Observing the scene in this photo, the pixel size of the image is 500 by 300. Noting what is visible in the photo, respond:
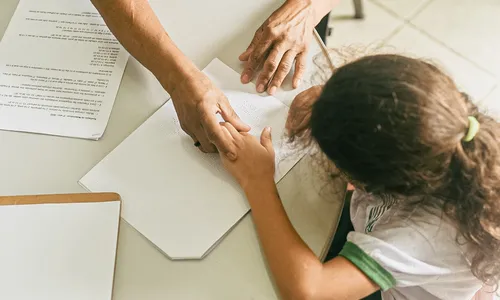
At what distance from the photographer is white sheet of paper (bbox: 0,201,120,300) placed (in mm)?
701

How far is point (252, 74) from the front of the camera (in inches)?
35.0

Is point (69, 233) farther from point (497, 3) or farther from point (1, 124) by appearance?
point (497, 3)

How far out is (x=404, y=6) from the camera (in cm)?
182

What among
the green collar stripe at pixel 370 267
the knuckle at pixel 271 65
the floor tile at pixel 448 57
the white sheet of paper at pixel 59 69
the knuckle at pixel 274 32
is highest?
the white sheet of paper at pixel 59 69

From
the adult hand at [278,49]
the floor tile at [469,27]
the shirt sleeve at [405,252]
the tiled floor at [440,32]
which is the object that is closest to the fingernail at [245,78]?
the adult hand at [278,49]

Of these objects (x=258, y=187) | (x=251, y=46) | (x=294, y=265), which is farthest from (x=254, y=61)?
(x=294, y=265)

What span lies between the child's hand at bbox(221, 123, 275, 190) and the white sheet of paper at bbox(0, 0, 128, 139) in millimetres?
222

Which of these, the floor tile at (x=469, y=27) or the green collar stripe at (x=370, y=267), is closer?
the green collar stripe at (x=370, y=267)

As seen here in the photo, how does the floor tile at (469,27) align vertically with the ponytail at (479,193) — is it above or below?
below

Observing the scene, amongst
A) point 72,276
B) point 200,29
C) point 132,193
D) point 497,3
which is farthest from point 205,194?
point 497,3

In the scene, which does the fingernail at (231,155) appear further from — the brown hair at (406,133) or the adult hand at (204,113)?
the brown hair at (406,133)

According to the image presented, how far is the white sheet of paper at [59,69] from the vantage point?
0.85 metres

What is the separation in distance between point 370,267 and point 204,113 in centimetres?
34

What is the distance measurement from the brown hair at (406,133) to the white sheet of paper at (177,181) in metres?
0.17
